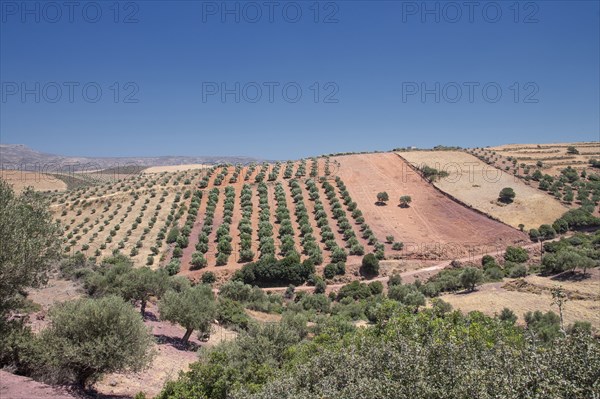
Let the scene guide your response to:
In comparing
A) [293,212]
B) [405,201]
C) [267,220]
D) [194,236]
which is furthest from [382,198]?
[194,236]

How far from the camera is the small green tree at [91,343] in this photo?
40.9 ft

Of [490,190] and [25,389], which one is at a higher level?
[490,190]

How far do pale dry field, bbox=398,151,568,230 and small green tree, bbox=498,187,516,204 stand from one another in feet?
2.11

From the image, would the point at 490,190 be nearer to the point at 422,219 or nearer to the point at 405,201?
the point at 405,201

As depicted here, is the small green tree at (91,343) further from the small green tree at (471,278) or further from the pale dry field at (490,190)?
the pale dry field at (490,190)

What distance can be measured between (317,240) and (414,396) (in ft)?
124

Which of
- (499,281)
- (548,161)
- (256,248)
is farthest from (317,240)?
(548,161)

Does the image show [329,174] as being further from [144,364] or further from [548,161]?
[144,364]

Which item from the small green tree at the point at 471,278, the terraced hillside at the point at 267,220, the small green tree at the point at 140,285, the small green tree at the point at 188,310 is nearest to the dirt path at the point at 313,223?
the terraced hillside at the point at 267,220

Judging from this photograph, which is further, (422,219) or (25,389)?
(422,219)

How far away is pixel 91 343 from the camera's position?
12.6m

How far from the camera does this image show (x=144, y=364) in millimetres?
13383

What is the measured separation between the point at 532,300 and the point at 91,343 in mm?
27556

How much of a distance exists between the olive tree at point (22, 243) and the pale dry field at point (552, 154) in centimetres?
7090
